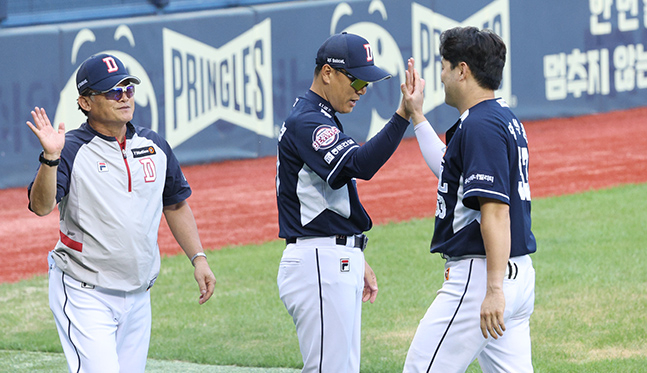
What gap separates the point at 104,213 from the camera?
411 centimetres

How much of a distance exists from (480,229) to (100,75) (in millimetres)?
1846

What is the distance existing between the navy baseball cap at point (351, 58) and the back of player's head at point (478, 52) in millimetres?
454

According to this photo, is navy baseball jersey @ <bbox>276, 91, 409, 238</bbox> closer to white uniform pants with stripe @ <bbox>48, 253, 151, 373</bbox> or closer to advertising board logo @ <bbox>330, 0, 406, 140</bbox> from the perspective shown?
white uniform pants with stripe @ <bbox>48, 253, 151, 373</bbox>

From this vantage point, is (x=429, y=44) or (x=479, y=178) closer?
(x=479, y=178)

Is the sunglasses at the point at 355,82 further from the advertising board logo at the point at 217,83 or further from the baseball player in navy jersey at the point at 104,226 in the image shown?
the advertising board logo at the point at 217,83

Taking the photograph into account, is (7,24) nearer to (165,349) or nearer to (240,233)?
(240,233)

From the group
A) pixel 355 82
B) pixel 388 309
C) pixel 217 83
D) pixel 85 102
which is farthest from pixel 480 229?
pixel 217 83

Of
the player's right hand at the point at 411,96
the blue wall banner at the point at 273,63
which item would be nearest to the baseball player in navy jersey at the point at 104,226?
the player's right hand at the point at 411,96

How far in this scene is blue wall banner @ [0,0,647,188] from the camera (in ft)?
49.0

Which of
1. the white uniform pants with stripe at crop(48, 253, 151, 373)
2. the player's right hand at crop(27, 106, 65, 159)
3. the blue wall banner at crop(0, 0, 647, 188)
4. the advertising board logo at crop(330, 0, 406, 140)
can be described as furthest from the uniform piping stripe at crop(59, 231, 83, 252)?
the advertising board logo at crop(330, 0, 406, 140)

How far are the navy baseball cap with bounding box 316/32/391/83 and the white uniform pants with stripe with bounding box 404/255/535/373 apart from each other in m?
0.96

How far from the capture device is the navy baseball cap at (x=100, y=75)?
418cm

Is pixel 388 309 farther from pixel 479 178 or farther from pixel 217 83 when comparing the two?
pixel 217 83

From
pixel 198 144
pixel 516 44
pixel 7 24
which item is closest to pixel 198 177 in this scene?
pixel 198 144
